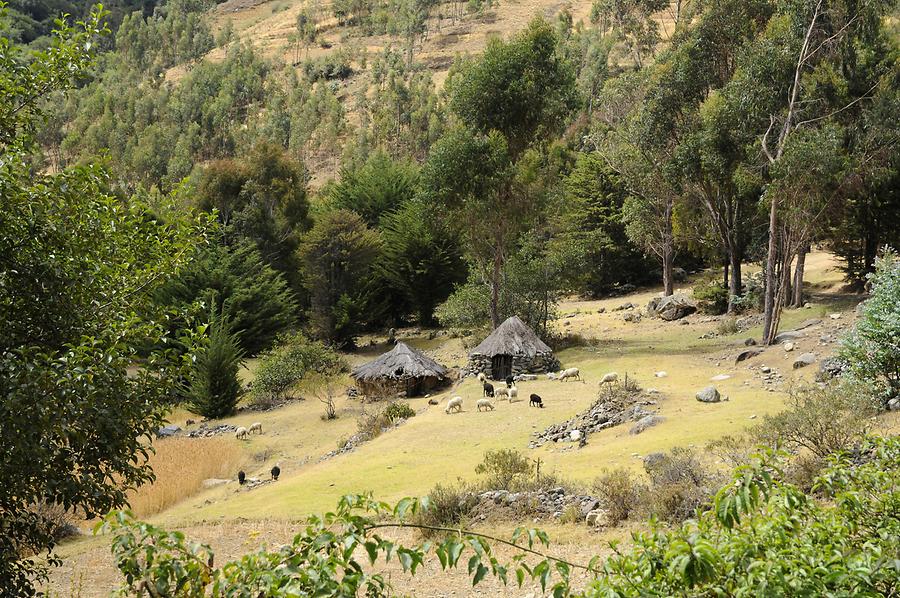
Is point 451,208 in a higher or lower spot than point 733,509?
lower

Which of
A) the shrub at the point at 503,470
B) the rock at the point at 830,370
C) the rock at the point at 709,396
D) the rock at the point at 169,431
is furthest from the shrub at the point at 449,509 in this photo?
the rock at the point at 169,431

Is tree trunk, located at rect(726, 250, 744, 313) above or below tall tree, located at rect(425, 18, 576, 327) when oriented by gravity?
below

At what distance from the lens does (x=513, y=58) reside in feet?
97.4

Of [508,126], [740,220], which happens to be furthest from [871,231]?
[508,126]

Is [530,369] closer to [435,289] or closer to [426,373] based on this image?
[426,373]

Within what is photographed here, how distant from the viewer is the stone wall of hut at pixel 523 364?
2605cm

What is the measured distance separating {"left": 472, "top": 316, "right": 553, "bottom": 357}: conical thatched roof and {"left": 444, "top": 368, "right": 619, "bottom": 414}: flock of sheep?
834 millimetres

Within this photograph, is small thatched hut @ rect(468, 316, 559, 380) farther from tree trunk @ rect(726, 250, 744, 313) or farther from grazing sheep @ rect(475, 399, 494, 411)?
tree trunk @ rect(726, 250, 744, 313)

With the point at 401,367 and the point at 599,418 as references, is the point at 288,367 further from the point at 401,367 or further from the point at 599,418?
the point at 599,418

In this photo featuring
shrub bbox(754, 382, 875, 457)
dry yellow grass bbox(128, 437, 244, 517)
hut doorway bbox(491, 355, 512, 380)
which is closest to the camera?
shrub bbox(754, 382, 875, 457)

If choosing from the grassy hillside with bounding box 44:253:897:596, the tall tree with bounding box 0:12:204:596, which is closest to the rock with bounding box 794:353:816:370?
the grassy hillside with bounding box 44:253:897:596

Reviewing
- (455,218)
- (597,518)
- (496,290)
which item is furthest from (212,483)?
(455,218)

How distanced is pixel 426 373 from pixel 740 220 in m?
16.8

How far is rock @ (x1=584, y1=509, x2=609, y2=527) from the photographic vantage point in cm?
1066
